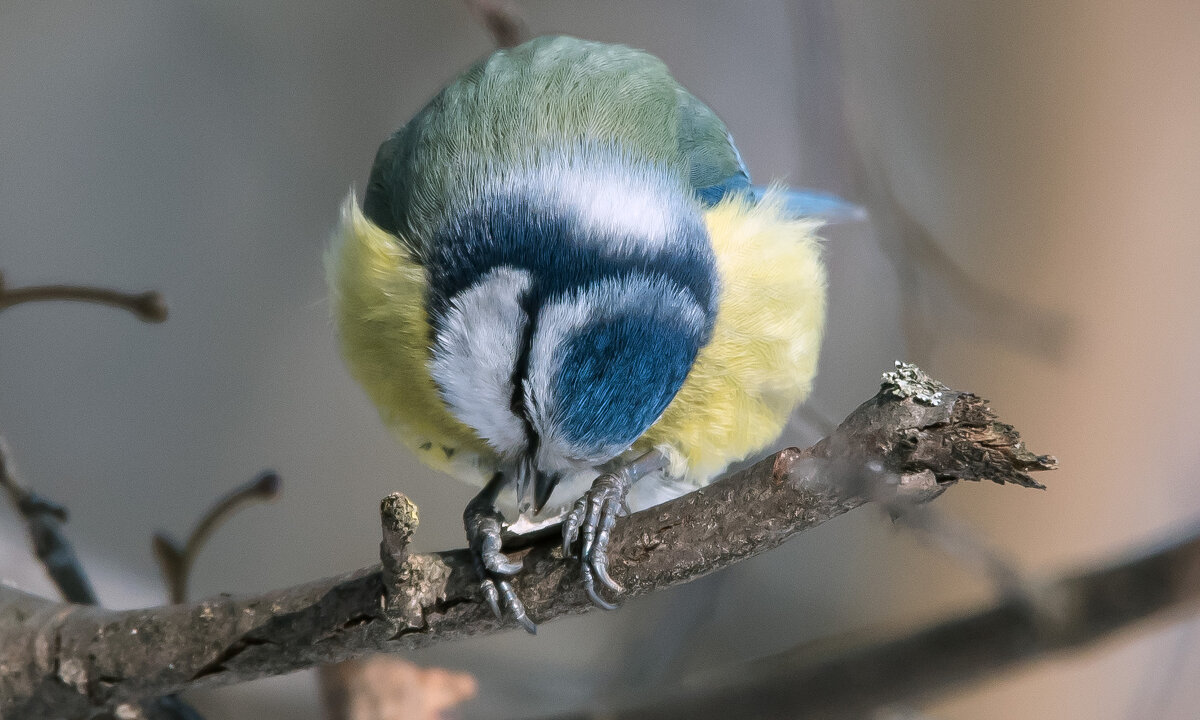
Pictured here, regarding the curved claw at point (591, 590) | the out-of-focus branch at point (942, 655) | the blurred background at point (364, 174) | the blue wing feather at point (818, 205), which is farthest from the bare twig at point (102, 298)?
the blurred background at point (364, 174)

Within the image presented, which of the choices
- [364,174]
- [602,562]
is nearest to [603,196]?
[602,562]

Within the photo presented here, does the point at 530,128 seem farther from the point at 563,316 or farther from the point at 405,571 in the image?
the point at 405,571

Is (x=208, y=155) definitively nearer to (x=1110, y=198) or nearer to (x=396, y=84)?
(x=396, y=84)

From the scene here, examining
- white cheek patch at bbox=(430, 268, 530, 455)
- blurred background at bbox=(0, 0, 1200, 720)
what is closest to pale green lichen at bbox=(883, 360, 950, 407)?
white cheek patch at bbox=(430, 268, 530, 455)

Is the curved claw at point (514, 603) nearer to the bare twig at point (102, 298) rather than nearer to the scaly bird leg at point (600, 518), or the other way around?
the scaly bird leg at point (600, 518)

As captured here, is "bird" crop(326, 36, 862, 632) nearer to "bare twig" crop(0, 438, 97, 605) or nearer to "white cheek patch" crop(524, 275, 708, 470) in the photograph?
"white cheek patch" crop(524, 275, 708, 470)

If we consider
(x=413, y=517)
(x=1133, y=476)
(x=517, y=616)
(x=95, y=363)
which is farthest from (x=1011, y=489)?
(x=95, y=363)

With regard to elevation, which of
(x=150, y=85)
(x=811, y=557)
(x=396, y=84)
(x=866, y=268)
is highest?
(x=396, y=84)
